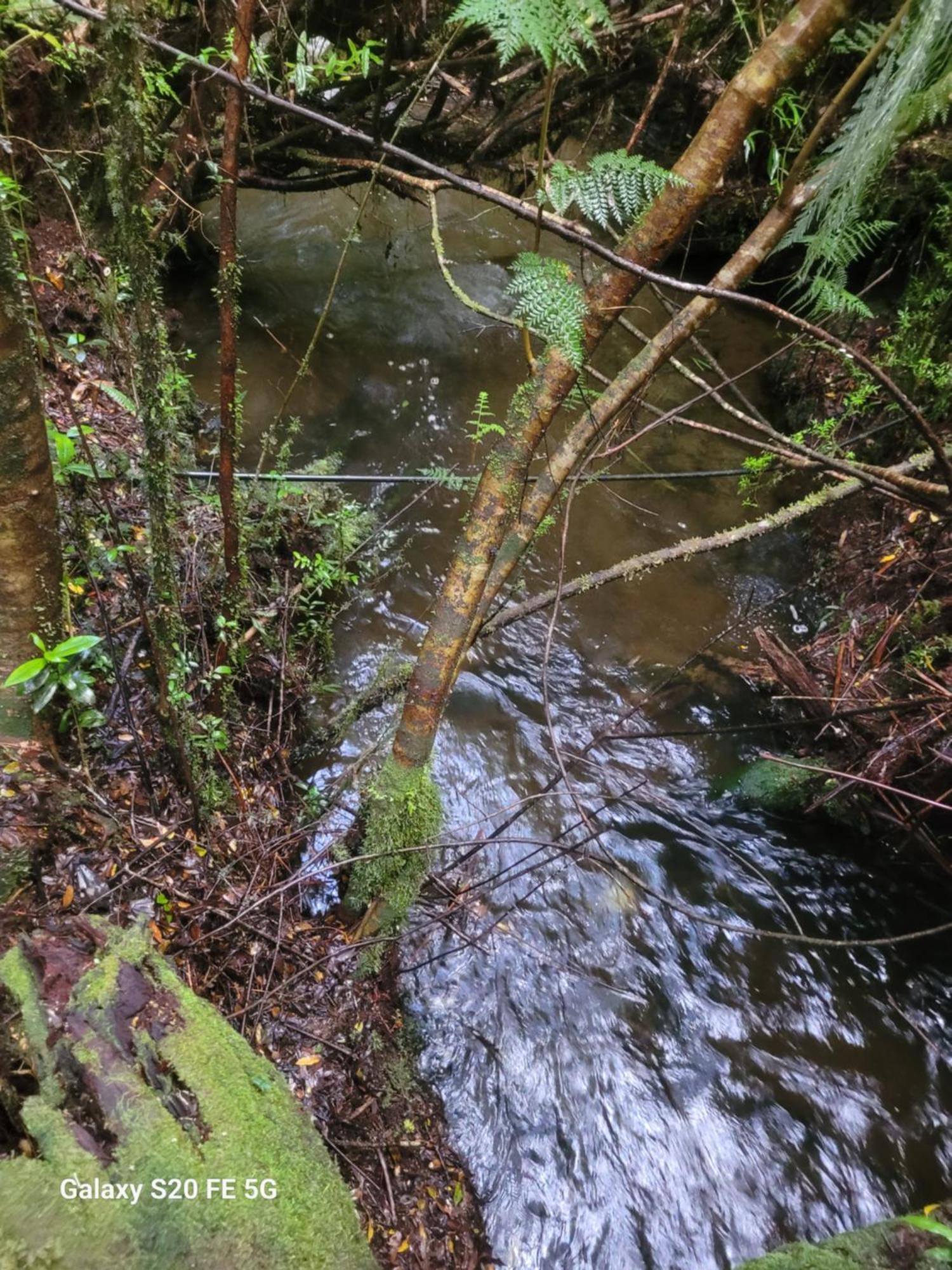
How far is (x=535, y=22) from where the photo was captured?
0.99 m

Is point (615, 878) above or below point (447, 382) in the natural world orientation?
below

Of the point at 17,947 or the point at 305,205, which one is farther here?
the point at 305,205

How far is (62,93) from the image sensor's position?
3953 mm

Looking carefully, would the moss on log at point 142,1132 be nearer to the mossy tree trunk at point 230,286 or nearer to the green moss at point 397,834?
the green moss at point 397,834

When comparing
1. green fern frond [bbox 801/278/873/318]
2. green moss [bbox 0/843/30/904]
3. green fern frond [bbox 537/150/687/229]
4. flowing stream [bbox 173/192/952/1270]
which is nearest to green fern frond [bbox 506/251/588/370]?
green fern frond [bbox 537/150/687/229]

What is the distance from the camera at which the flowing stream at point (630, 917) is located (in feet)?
9.23

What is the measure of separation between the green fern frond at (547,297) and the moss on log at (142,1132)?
5.70 ft

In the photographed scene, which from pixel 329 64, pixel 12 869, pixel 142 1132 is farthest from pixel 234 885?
pixel 329 64

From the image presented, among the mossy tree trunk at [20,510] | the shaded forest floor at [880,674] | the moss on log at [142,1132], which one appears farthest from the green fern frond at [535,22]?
the shaded forest floor at [880,674]

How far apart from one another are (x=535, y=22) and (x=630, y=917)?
3.63m

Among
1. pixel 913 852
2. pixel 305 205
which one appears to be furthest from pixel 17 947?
pixel 305 205

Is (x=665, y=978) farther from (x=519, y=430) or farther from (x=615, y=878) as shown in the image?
(x=519, y=430)

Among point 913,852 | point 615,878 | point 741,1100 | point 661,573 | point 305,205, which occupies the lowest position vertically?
point 741,1100

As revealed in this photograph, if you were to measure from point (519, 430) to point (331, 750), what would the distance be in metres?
2.21
